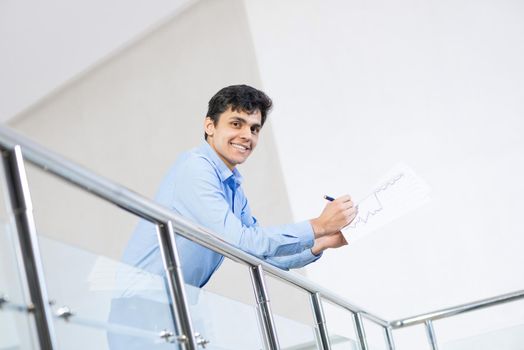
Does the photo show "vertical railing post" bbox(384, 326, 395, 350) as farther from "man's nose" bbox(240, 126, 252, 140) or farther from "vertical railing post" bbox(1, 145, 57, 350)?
"vertical railing post" bbox(1, 145, 57, 350)

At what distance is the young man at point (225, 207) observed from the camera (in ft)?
8.57

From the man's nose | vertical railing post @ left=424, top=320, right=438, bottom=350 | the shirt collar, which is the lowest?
vertical railing post @ left=424, top=320, right=438, bottom=350

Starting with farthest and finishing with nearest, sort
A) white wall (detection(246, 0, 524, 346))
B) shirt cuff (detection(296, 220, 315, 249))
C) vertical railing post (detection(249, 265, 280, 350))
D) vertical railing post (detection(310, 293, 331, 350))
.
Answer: white wall (detection(246, 0, 524, 346)) → vertical railing post (detection(310, 293, 331, 350)) → shirt cuff (detection(296, 220, 315, 249)) → vertical railing post (detection(249, 265, 280, 350))

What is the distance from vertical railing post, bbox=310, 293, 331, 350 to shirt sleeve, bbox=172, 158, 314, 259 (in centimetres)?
47

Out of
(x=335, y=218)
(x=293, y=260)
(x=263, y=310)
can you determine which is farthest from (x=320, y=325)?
(x=263, y=310)

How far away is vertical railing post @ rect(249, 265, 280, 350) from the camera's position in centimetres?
273

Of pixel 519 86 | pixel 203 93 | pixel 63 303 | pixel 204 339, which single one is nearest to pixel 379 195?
pixel 204 339

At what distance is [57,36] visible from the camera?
7246 mm

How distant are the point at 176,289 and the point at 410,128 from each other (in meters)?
4.92

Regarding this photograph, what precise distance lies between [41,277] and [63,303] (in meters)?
0.13

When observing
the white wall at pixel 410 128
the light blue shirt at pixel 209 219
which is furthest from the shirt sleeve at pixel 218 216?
the white wall at pixel 410 128

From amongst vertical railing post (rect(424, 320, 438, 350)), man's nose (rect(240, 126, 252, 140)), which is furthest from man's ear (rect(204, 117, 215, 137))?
vertical railing post (rect(424, 320, 438, 350))

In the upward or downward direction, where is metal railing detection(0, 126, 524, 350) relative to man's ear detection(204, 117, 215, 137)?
downward

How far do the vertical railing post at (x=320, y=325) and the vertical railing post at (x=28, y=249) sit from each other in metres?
1.78
